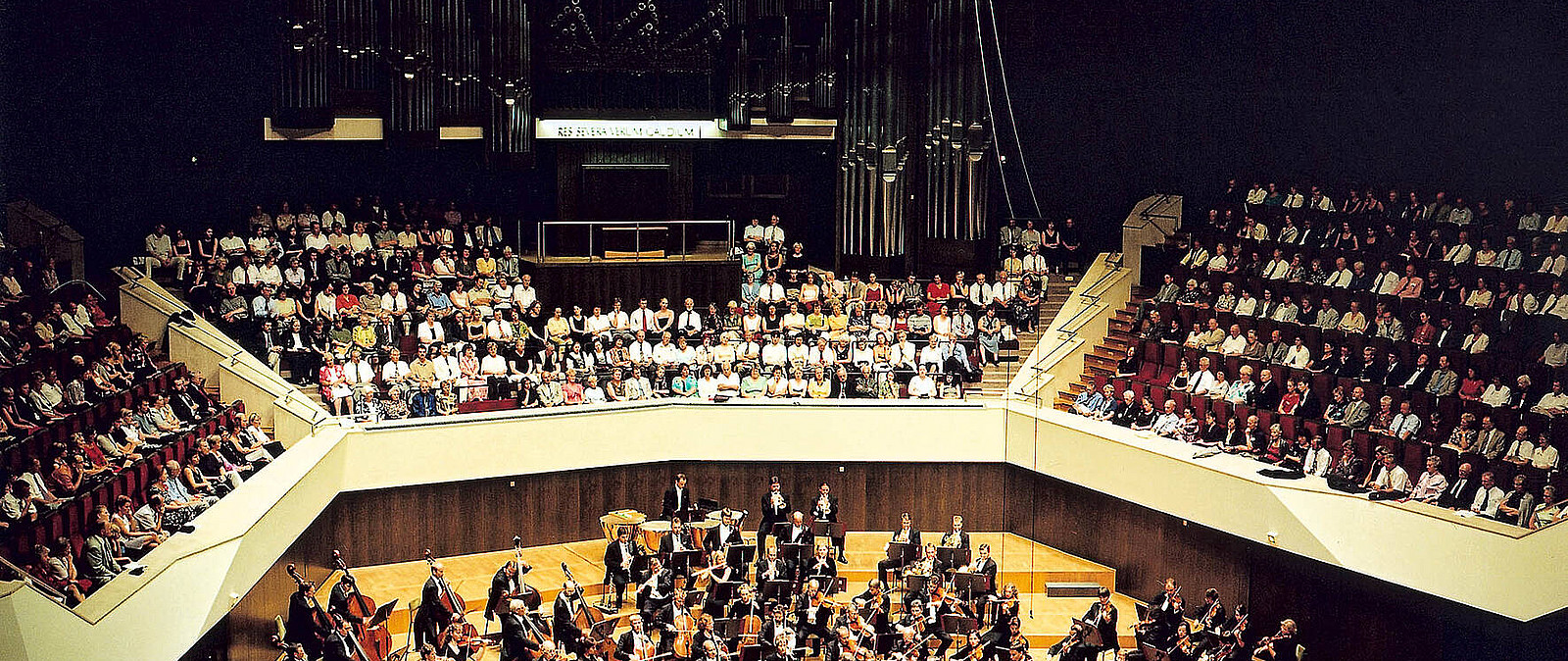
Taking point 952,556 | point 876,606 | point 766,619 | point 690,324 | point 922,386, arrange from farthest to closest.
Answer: point 690,324 → point 922,386 → point 952,556 → point 876,606 → point 766,619

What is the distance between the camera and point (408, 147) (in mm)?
19047

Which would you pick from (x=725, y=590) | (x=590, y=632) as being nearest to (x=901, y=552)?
(x=725, y=590)

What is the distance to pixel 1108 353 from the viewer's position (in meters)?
17.6

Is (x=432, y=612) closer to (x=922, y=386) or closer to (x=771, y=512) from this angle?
(x=771, y=512)

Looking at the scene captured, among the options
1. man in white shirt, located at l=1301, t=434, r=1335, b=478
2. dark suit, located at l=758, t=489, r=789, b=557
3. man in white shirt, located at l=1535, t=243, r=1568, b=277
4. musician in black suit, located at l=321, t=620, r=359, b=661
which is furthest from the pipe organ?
musician in black suit, located at l=321, t=620, r=359, b=661

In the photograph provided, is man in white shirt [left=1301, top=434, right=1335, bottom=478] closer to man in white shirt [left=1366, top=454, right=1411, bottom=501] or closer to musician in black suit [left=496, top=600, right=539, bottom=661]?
man in white shirt [left=1366, top=454, right=1411, bottom=501]

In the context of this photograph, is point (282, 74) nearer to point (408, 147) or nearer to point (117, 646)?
point (408, 147)

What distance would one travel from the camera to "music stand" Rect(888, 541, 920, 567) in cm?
1461

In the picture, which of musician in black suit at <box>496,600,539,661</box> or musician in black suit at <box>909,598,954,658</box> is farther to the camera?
musician in black suit at <box>909,598,954,658</box>

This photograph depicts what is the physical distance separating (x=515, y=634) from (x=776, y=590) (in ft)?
7.13

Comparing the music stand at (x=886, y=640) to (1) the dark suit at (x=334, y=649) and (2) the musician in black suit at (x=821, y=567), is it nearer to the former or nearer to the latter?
(2) the musician in black suit at (x=821, y=567)

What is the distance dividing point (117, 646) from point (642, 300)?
25.3 ft

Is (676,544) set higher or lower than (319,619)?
higher

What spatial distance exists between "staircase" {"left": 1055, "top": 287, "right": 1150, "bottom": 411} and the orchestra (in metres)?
3.29
